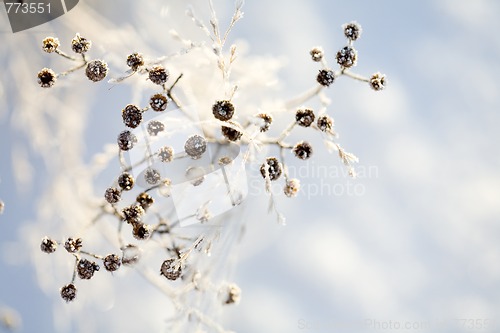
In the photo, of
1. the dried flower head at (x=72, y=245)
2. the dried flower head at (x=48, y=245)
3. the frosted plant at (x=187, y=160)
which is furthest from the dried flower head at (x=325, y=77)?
the dried flower head at (x=48, y=245)

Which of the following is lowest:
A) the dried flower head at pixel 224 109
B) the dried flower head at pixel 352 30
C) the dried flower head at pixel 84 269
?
the dried flower head at pixel 84 269

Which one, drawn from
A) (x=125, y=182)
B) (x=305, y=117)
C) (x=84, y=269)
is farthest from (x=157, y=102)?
(x=84, y=269)

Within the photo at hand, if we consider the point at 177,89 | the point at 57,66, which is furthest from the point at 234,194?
the point at 57,66

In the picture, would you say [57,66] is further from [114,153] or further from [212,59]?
[212,59]

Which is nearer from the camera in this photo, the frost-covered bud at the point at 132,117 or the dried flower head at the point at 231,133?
the frost-covered bud at the point at 132,117

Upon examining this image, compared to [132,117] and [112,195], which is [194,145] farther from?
[112,195]

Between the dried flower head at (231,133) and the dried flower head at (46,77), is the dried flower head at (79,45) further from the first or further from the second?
the dried flower head at (231,133)

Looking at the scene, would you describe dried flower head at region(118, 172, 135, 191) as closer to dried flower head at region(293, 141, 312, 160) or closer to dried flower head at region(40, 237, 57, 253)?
dried flower head at region(40, 237, 57, 253)
